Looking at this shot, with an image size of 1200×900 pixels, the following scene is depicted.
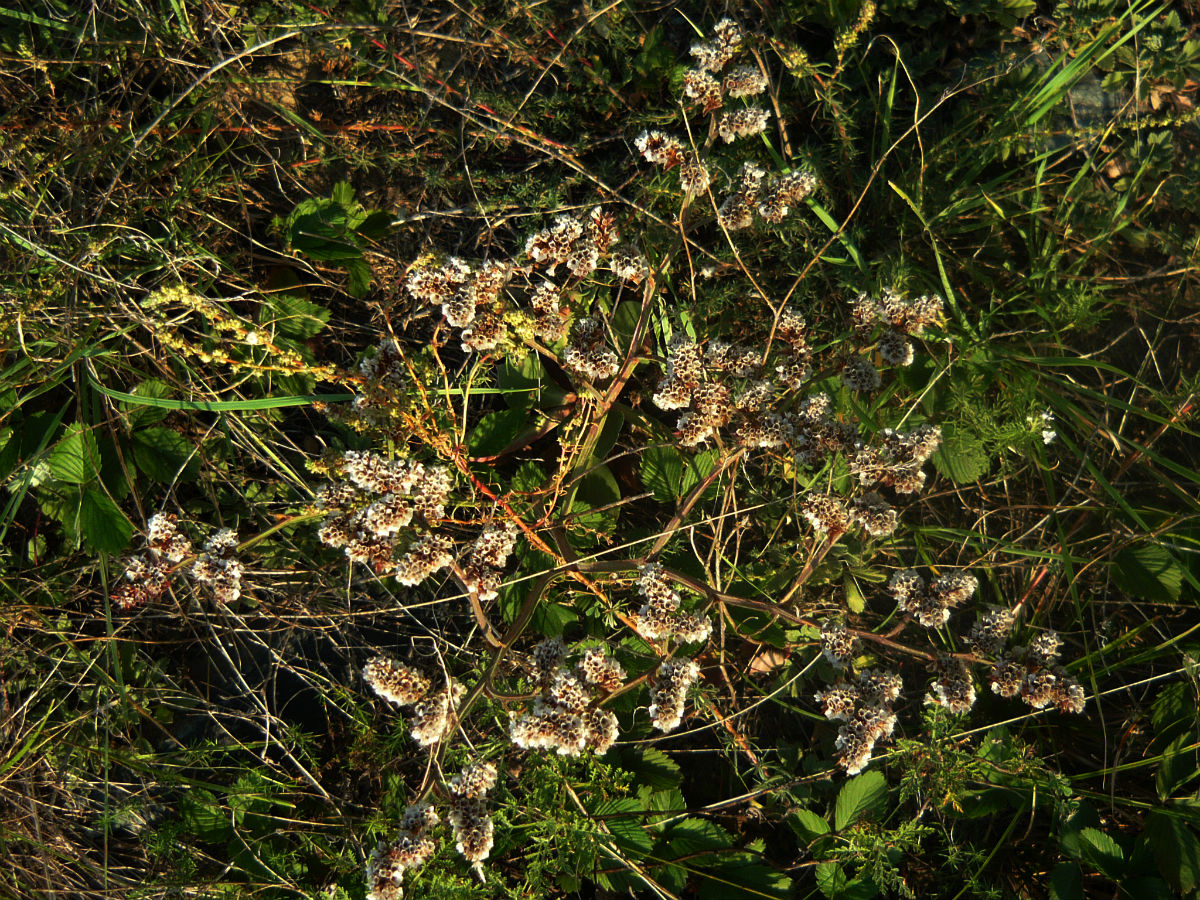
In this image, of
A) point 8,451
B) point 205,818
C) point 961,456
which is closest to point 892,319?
point 961,456

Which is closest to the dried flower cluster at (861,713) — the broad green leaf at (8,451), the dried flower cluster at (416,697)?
the dried flower cluster at (416,697)

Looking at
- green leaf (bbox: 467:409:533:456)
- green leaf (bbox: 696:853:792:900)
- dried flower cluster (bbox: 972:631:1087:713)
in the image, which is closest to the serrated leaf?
green leaf (bbox: 696:853:792:900)

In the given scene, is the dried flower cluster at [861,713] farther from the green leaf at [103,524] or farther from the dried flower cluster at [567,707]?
the green leaf at [103,524]

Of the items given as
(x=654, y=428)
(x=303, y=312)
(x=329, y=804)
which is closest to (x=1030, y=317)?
(x=654, y=428)

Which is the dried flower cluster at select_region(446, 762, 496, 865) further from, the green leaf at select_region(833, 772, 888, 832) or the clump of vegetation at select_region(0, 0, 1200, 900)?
the green leaf at select_region(833, 772, 888, 832)

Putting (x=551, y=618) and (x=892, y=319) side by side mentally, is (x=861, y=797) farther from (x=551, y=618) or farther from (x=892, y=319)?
(x=892, y=319)
